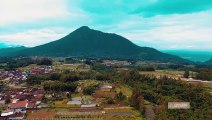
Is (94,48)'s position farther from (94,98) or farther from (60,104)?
(60,104)

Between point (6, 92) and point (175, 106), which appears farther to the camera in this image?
point (6, 92)

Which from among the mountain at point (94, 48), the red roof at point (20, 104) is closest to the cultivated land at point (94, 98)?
the red roof at point (20, 104)

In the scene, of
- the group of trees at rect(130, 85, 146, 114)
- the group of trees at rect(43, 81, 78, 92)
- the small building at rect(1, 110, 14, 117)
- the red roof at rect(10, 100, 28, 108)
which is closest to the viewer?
the small building at rect(1, 110, 14, 117)

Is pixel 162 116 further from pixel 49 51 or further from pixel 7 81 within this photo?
pixel 49 51

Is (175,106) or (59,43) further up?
(59,43)

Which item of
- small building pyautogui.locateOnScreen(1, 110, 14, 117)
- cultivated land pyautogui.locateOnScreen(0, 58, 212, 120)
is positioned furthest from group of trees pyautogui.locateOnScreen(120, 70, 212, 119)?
small building pyautogui.locateOnScreen(1, 110, 14, 117)

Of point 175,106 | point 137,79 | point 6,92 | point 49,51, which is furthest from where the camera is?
point 49,51

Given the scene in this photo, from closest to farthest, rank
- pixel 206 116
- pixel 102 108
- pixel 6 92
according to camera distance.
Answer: pixel 206 116 < pixel 102 108 < pixel 6 92

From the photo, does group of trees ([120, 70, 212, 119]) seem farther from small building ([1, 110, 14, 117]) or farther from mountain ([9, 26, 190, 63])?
mountain ([9, 26, 190, 63])

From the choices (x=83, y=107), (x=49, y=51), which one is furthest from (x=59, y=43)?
(x=83, y=107)
